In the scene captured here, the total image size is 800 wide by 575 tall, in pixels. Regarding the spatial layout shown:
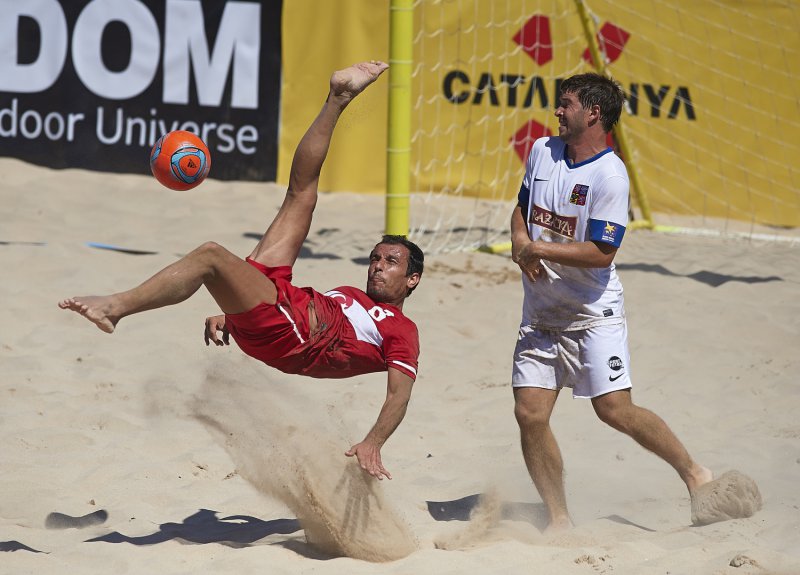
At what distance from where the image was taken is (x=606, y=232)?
4.20m

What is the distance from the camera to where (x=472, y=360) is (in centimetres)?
676

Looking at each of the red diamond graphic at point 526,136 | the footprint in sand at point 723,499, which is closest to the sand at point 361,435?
the footprint in sand at point 723,499

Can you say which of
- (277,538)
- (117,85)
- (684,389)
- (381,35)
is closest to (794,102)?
(381,35)

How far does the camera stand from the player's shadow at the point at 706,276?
820 cm

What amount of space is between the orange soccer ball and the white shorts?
60.5 inches

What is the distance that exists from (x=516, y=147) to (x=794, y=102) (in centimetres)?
272

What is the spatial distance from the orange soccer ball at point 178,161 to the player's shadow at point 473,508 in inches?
70.3

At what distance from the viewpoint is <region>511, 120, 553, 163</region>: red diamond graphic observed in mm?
Answer: 10359

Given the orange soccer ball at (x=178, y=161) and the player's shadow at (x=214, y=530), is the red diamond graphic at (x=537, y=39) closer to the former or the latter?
the orange soccer ball at (x=178, y=161)

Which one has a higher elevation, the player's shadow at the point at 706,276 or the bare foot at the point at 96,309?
the player's shadow at the point at 706,276

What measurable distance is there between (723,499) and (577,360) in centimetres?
82

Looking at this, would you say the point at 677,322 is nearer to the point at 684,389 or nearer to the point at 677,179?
the point at 684,389

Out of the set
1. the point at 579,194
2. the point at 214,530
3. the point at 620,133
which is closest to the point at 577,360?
the point at 579,194

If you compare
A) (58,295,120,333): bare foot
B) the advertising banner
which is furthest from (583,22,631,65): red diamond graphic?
(58,295,120,333): bare foot
